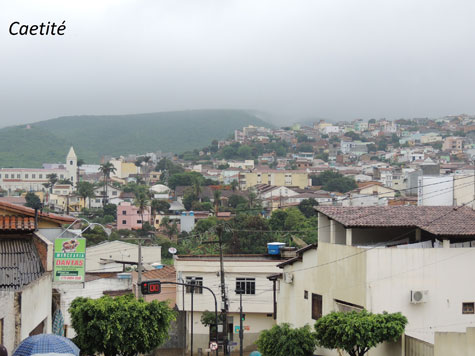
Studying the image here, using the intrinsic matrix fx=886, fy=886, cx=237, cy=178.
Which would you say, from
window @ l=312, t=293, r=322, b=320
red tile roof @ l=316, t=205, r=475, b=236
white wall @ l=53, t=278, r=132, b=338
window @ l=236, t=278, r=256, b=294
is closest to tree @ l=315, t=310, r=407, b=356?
red tile roof @ l=316, t=205, r=475, b=236

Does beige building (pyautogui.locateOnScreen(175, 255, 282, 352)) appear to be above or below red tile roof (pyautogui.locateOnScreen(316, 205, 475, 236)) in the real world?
below

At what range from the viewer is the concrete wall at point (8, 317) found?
17562 mm

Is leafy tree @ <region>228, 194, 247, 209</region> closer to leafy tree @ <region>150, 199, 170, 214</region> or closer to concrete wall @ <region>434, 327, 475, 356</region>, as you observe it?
leafy tree @ <region>150, 199, 170, 214</region>

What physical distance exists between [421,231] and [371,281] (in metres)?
3.10

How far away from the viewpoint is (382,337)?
2328 centimetres

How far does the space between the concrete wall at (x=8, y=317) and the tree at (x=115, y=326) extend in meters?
4.17

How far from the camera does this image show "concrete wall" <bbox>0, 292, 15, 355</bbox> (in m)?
17.6

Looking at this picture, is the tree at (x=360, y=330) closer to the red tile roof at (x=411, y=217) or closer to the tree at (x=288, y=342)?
the tree at (x=288, y=342)

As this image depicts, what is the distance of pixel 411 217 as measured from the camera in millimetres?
27562

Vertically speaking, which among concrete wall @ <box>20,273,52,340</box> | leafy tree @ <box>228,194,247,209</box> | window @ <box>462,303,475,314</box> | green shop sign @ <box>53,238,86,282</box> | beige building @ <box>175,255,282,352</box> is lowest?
beige building @ <box>175,255,282,352</box>

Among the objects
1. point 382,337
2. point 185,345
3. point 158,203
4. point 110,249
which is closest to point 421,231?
point 382,337

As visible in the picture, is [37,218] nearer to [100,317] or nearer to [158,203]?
[100,317]

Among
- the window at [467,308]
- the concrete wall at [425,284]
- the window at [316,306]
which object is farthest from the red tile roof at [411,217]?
the window at [316,306]

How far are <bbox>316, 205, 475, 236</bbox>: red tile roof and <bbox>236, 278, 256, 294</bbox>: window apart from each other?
52.4 feet
